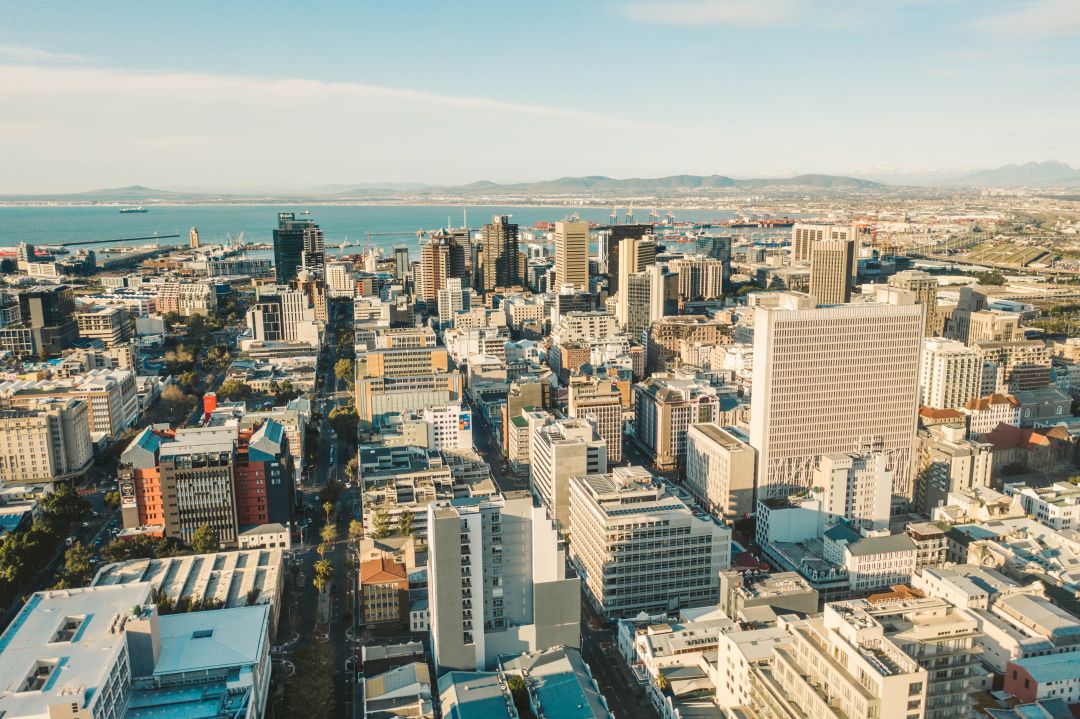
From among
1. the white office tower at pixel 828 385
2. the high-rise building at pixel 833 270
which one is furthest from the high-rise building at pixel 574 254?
the white office tower at pixel 828 385

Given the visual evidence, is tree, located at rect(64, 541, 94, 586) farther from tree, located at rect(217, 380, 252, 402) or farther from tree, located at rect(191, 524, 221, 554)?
tree, located at rect(217, 380, 252, 402)

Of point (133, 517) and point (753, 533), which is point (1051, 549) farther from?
point (133, 517)

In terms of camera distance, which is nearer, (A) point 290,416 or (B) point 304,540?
(B) point 304,540

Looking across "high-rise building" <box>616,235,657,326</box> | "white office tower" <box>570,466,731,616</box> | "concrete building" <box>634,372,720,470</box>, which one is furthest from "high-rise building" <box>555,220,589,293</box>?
"white office tower" <box>570,466,731,616</box>

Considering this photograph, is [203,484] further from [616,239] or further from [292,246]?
[292,246]

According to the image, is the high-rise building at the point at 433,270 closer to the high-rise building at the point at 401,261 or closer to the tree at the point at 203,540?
the high-rise building at the point at 401,261

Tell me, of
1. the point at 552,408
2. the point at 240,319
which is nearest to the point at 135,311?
the point at 240,319
